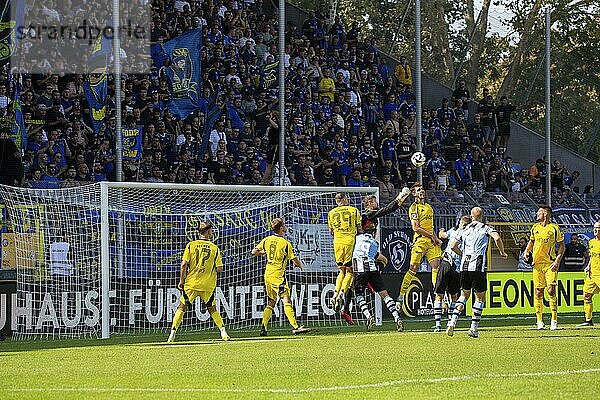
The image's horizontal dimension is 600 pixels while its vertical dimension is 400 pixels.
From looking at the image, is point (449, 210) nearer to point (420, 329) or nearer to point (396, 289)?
point (396, 289)

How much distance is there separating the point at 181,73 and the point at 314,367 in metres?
13.2

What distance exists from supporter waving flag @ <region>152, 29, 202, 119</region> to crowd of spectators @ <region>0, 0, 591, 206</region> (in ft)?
0.76

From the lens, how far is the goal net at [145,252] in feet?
61.6

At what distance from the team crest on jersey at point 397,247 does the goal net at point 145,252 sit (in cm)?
153

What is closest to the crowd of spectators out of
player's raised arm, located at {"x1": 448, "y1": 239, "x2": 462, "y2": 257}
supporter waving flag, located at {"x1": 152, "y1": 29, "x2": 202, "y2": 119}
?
supporter waving flag, located at {"x1": 152, "y1": 29, "x2": 202, "y2": 119}

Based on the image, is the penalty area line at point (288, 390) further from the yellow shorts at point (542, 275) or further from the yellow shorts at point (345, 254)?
the yellow shorts at point (542, 275)

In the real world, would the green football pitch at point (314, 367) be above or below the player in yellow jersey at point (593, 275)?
below

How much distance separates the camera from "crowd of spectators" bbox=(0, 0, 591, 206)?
72.5 feet

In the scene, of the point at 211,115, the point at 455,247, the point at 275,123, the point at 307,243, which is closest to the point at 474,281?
the point at 455,247

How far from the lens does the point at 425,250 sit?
2003cm

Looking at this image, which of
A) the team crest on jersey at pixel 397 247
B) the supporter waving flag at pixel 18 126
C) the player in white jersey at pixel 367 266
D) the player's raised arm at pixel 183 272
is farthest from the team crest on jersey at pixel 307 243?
the supporter waving flag at pixel 18 126

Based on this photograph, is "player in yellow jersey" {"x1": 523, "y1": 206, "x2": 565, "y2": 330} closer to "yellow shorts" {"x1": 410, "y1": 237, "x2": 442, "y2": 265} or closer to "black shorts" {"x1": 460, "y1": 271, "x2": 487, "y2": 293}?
"yellow shorts" {"x1": 410, "y1": 237, "x2": 442, "y2": 265}

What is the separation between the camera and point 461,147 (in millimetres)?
28969

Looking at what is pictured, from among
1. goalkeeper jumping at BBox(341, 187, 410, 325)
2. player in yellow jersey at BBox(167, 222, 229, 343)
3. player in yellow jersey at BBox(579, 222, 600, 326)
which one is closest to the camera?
player in yellow jersey at BBox(167, 222, 229, 343)
